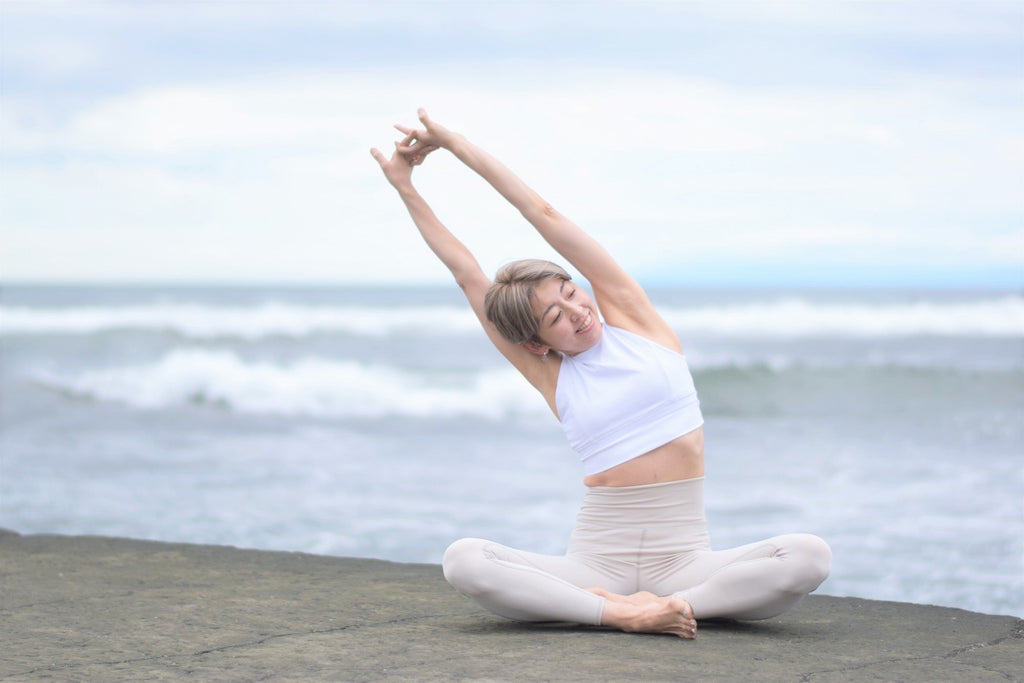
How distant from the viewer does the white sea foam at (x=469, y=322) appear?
20.5m

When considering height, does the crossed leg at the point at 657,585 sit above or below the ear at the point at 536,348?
below

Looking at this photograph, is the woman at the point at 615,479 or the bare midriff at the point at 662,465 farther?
the bare midriff at the point at 662,465

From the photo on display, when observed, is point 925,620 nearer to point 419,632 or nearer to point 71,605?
point 419,632

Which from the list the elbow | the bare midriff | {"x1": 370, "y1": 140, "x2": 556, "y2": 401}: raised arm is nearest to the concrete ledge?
the bare midriff

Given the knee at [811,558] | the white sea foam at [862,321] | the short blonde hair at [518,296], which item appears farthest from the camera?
the white sea foam at [862,321]

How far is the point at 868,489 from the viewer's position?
25.0 feet

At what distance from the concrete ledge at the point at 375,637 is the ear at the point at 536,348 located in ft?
2.79

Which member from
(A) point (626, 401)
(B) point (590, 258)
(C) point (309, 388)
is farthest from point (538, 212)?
(C) point (309, 388)

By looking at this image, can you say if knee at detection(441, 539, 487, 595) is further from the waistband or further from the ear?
the ear

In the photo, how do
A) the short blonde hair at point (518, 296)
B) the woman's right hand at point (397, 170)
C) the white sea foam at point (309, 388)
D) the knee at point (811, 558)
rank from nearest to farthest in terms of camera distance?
the knee at point (811, 558) → the short blonde hair at point (518, 296) → the woman's right hand at point (397, 170) → the white sea foam at point (309, 388)

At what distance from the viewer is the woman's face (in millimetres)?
3166

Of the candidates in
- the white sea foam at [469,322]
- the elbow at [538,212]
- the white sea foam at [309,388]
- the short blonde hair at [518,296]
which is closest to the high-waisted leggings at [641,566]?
the short blonde hair at [518,296]

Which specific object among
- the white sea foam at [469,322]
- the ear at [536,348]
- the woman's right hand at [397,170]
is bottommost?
the ear at [536,348]

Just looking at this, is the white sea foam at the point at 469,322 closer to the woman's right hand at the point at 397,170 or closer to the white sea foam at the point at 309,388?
the white sea foam at the point at 309,388
